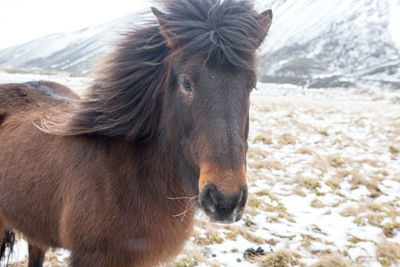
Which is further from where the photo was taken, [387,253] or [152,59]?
[387,253]

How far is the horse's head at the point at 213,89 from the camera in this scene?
1703 mm

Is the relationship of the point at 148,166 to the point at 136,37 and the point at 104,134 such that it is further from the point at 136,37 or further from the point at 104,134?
the point at 136,37

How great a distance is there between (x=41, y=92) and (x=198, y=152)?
2635 mm

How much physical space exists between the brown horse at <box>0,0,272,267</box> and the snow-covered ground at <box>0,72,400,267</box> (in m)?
0.50

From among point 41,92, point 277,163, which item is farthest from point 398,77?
point 41,92

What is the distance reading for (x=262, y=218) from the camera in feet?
15.9

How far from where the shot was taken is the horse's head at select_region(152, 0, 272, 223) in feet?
5.59

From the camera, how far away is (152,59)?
2.30m

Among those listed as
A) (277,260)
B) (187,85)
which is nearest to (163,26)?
(187,85)

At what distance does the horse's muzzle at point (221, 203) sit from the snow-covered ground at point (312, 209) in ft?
2.85

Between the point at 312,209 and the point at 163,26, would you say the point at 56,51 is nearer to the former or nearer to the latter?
the point at 312,209

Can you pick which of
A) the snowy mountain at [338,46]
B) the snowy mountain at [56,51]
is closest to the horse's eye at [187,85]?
the snowy mountain at [338,46]

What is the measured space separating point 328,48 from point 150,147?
8811 cm

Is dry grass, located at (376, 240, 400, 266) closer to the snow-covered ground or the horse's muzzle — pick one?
the snow-covered ground
